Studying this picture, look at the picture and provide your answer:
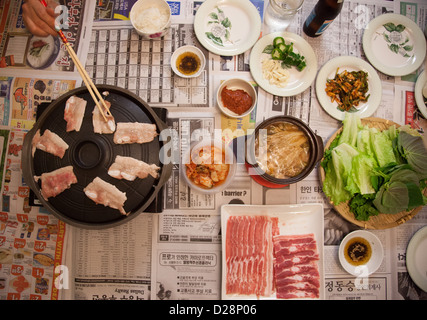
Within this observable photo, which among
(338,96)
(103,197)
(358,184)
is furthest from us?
(338,96)

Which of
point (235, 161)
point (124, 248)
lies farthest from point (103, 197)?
point (235, 161)

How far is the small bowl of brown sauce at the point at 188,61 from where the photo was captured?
1.84 meters

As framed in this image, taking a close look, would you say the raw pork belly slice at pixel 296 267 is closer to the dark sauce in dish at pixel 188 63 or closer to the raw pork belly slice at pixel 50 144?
the dark sauce in dish at pixel 188 63

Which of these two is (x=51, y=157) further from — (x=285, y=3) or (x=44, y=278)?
(x=285, y=3)

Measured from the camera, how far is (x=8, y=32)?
196 centimetres

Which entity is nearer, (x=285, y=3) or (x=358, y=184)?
(x=358, y=184)

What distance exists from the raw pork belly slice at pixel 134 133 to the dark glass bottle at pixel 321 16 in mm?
1213

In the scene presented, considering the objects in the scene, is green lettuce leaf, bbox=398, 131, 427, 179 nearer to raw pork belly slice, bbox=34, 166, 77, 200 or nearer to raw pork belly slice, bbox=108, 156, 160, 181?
raw pork belly slice, bbox=108, 156, 160, 181

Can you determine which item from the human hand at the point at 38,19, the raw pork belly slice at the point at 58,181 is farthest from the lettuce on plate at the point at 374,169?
the human hand at the point at 38,19

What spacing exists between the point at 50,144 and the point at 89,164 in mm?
237

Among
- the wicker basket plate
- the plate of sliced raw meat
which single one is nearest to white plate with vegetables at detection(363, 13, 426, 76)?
the wicker basket plate

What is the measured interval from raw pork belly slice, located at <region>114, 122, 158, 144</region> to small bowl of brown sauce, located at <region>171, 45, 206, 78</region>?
0.52 metres

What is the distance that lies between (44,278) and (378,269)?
82.1 inches

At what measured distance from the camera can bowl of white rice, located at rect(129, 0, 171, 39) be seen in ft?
→ 6.01
